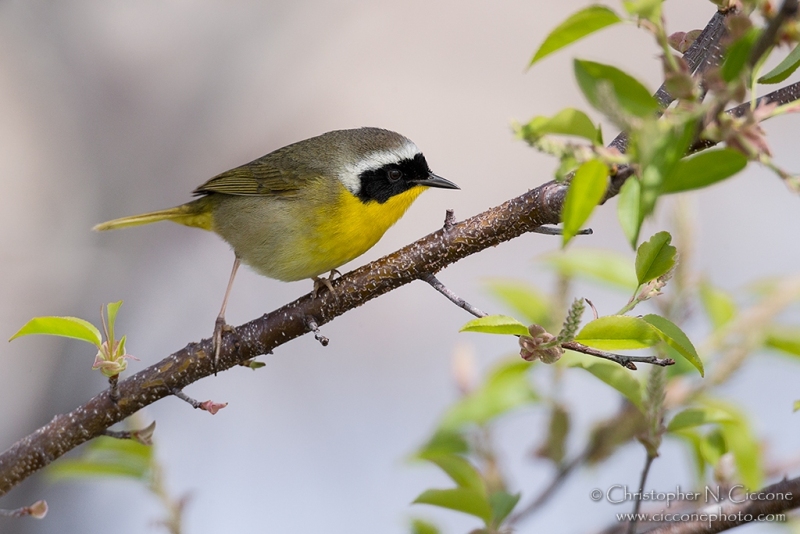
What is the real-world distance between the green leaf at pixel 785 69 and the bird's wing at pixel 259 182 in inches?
108

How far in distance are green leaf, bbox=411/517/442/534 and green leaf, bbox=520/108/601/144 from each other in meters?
1.45

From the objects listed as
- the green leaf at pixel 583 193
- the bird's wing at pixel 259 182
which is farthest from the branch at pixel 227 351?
the bird's wing at pixel 259 182

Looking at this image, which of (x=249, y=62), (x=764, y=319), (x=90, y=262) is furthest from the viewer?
(x=249, y=62)

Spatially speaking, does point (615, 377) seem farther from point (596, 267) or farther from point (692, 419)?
point (596, 267)

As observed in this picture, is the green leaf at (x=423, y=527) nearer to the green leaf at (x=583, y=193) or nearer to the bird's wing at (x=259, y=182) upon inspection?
the green leaf at (x=583, y=193)

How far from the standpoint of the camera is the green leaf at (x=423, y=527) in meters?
2.34

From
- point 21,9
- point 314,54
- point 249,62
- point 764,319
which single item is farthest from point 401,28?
point 764,319

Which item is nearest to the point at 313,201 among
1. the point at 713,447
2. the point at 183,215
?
the point at 183,215

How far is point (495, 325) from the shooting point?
1.65 m

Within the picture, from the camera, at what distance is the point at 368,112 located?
24.9 ft

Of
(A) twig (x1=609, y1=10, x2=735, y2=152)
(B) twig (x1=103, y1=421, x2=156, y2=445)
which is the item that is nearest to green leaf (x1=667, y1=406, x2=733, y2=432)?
(A) twig (x1=609, y1=10, x2=735, y2=152)

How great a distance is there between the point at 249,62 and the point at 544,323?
197 inches

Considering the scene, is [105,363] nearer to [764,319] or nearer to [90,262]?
[764,319]

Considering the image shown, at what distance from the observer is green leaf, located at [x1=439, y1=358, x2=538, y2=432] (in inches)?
105
